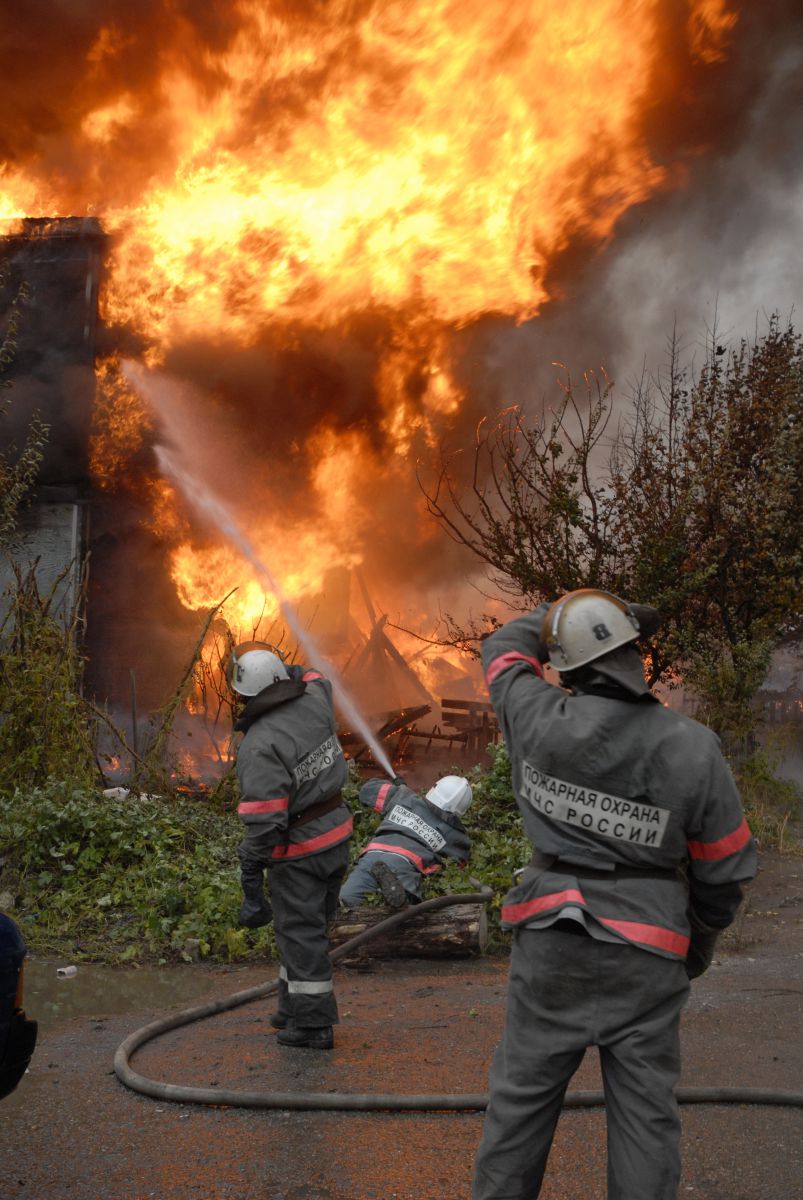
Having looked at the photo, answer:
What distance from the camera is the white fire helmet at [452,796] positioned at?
722 cm

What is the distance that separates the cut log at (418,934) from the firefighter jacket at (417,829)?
420 mm

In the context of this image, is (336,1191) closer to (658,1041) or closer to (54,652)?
(658,1041)

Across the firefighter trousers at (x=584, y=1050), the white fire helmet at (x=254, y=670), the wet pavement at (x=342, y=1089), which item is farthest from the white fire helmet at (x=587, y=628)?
the white fire helmet at (x=254, y=670)

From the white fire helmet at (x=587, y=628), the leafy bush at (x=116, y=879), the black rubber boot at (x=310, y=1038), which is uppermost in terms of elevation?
the white fire helmet at (x=587, y=628)

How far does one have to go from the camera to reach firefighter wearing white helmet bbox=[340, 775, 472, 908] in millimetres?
6738

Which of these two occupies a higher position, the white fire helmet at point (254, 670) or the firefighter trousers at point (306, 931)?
the white fire helmet at point (254, 670)

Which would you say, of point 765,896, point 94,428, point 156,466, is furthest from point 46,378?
point 765,896

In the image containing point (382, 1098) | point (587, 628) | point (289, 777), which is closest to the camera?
point (587, 628)

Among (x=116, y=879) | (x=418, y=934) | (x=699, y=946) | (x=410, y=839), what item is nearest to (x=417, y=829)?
(x=410, y=839)

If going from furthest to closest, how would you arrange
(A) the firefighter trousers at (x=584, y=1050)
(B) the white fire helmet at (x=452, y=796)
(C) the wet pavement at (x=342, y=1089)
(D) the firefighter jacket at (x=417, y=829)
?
1. (B) the white fire helmet at (x=452, y=796)
2. (D) the firefighter jacket at (x=417, y=829)
3. (C) the wet pavement at (x=342, y=1089)
4. (A) the firefighter trousers at (x=584, y=1050)

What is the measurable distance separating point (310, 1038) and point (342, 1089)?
1.75 feet

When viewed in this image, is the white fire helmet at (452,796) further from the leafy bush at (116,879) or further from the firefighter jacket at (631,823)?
the firefighter jacket at (631,823)

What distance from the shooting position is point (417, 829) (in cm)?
712

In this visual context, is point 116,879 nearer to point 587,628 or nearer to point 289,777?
point 289,777
